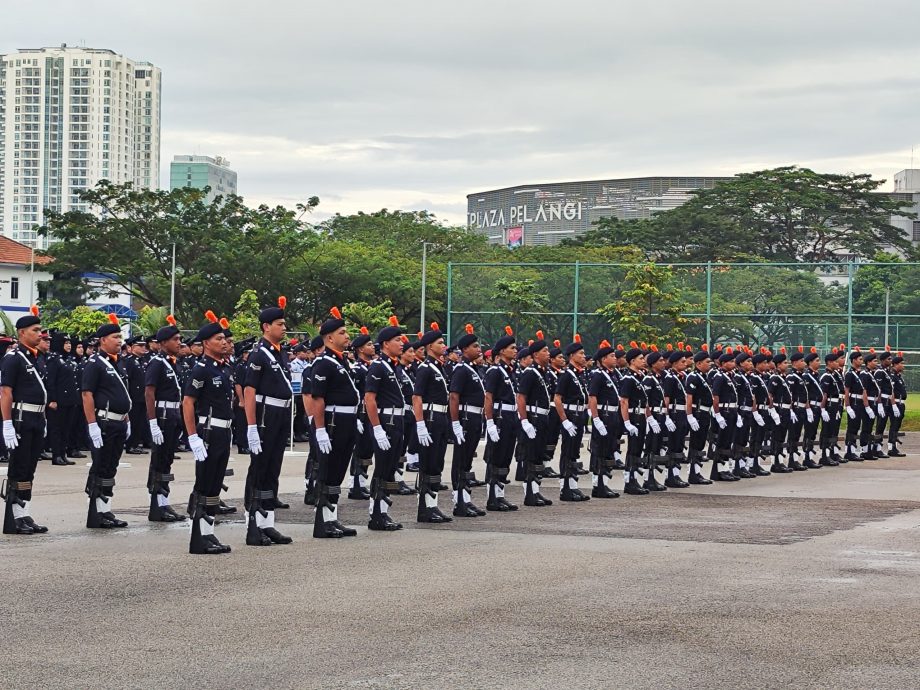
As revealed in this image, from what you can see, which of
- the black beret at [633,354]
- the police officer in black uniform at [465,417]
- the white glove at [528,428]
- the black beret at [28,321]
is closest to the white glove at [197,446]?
the black beret at [28,321]

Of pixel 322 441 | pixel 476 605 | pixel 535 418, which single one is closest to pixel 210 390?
pixel 322 441

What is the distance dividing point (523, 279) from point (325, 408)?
27.5m

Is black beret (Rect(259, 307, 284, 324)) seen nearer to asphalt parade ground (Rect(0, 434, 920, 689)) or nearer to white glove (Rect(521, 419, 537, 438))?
asphalt parade ground (Rect(0, 434, 920, 689))

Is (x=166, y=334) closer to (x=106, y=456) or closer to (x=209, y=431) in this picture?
(x=106, y=456)

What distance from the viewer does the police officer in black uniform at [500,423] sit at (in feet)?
48.4

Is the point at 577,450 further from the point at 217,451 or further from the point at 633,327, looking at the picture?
the point at 633,327

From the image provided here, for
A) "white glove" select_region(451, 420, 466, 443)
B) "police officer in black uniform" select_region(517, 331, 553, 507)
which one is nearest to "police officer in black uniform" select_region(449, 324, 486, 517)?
"white glove" select_region(451, 420, 466, 443)

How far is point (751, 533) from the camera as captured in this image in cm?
1288

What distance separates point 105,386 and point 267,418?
192cm

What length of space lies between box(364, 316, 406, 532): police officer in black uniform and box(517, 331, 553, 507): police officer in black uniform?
2055 mm

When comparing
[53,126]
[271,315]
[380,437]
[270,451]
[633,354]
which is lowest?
[270,451]

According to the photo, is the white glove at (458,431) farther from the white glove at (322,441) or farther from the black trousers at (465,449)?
the white glove at (322,441)

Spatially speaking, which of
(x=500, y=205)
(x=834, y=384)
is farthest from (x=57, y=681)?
(x=500, y=205)

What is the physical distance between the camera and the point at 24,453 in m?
12.4
